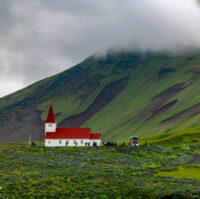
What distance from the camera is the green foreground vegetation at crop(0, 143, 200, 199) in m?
39.3

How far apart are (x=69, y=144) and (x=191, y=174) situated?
63.7m

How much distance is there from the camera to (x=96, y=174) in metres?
52.2

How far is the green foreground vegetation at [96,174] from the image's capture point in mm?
39281

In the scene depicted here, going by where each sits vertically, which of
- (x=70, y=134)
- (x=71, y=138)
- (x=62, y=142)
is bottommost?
(x=62, y=142)

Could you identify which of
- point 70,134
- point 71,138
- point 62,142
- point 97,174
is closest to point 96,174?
point 97,174

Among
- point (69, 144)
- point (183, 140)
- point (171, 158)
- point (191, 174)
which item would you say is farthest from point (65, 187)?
point (183, 140)

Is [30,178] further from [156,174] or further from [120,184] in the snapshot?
[156,174]

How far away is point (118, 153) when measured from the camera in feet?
260

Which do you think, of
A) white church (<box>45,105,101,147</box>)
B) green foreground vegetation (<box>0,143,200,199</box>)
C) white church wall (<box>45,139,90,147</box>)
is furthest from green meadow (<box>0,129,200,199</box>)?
white church (<box>45,105,101,147</box>)

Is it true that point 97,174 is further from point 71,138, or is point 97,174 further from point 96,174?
point 71,138

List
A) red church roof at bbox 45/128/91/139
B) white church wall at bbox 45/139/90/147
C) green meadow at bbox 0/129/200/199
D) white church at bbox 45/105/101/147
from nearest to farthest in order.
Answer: green meadow at bbox 0/129/200/199
white church wall at bbox 45/139/90/147
white church at bbox 45/105/101/147
red church roof at bbox 45/128/91/139

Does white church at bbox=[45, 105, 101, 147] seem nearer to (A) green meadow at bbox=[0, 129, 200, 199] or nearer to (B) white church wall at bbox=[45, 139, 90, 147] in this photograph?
(B) white church wall at bbox=[45, 139, 90, 147]

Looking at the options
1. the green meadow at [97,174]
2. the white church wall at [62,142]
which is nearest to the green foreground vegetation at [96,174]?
the green meadow at [97,174]

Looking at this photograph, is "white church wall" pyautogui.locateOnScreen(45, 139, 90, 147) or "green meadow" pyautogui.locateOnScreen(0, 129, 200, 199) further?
"white church wall" pyautogui.locateOnScreen(45, 139, 90, 147)
